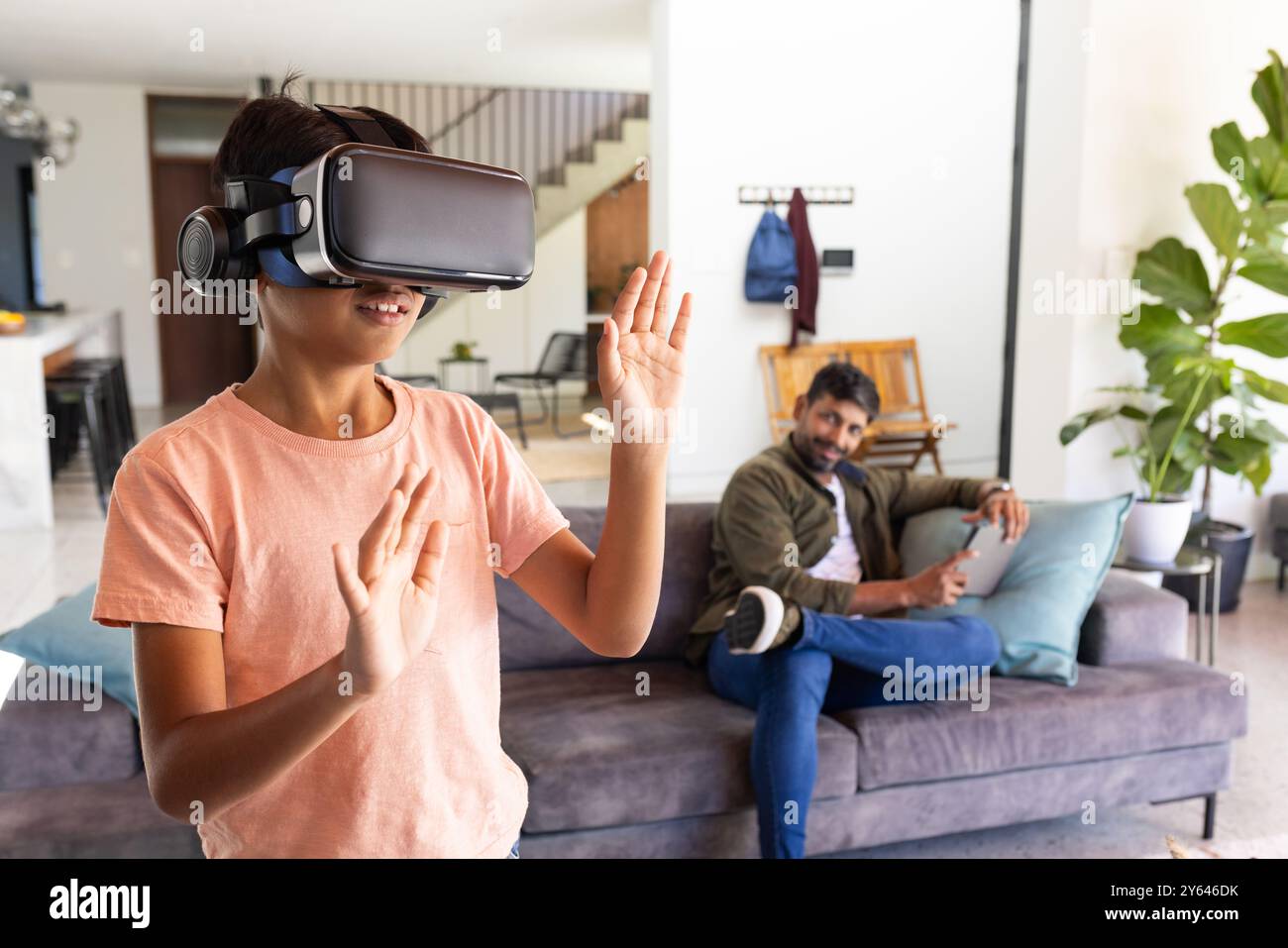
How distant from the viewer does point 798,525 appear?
2.91 meters

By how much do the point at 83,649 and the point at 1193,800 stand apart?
254cm

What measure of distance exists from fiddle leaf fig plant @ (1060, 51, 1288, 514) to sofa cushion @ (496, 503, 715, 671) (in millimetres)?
1890

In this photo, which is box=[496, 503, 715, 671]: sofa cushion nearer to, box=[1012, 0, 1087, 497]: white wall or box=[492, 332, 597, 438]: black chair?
box=[1012, 0, 1087, 497]: white wall

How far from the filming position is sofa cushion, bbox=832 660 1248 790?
252cm

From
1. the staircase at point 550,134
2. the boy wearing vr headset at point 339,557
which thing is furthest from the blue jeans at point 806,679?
the staircase at point 550,134

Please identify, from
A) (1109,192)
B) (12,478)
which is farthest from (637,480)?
(12,478)

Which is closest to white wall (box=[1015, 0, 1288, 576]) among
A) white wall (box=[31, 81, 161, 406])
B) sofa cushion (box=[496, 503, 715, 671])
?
sofa cushion (box=[496, 503, 715, 671])

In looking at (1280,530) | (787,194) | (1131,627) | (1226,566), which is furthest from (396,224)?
(787,194)

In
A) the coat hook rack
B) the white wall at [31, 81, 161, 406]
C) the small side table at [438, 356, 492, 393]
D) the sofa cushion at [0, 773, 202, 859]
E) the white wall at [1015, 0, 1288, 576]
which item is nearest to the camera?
the sofa cushion at [0, 773, 202, 859]

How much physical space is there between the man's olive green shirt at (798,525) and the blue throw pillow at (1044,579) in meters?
0.09

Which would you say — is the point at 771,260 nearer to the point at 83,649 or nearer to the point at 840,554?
the point at 840,554

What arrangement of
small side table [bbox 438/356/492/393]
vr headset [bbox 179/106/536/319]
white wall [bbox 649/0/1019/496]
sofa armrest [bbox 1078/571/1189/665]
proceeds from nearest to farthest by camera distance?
vr headset [bbox 179/106/536/319] → sofa armrest [bbox 1078/571/1189/665] → white wall [bbox 649/0/1019/496] → small side table [bbox 438/356/492/393]

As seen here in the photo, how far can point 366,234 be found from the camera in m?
0.67
